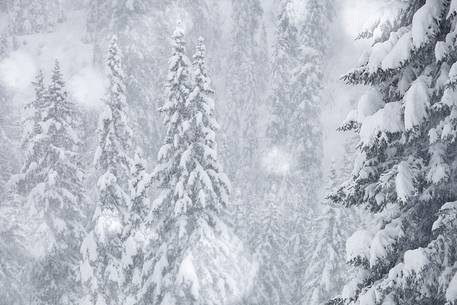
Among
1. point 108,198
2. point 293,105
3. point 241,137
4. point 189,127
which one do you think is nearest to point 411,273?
point 189,127

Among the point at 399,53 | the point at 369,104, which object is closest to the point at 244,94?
the point at 369,104

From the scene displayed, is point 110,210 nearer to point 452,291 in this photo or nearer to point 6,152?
point 6,152

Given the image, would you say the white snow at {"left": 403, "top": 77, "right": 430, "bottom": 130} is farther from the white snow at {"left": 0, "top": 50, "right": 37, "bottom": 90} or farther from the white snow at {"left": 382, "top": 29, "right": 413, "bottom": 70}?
the white snow at {"left": 0, "top": 50, "right": 37, "bottom": 90}

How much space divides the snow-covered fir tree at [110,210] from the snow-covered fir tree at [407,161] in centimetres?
1506

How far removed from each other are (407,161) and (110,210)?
16.3m

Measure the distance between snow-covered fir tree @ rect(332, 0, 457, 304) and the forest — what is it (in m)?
0.03

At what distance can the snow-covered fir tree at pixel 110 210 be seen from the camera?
23328 mm

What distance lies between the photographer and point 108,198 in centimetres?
2367

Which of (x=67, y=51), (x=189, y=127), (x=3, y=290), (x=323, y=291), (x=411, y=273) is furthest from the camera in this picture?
(x=67, y=51)

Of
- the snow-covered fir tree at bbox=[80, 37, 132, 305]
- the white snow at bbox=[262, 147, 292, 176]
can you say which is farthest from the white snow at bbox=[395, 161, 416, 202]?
the white snow at bbox=[262, 147, 292, 176]

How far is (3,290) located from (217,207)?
1706 centimetres

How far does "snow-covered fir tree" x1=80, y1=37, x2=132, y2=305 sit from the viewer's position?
23328mm

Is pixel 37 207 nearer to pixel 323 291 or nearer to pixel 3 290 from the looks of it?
pixel 3 290

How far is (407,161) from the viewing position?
953 cm
